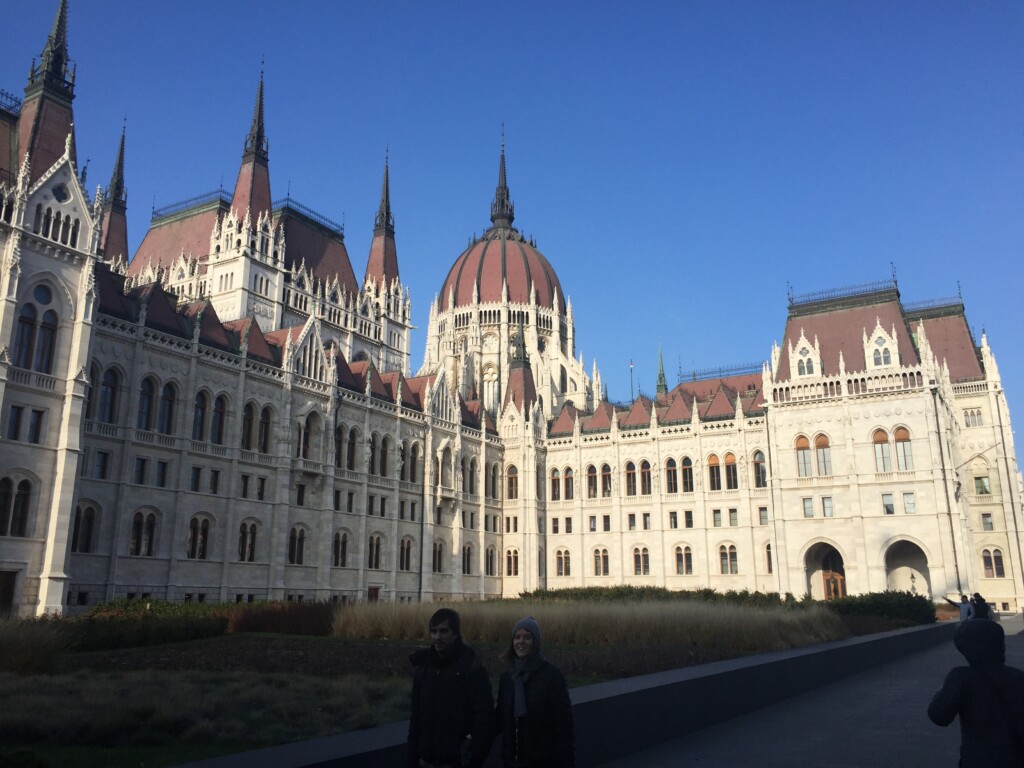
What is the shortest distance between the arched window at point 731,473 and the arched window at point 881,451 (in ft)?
32.0

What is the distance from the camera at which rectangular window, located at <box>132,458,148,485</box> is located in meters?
38.1

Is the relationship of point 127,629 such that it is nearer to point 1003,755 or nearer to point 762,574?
point 1003,755

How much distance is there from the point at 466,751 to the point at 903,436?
51.7 m

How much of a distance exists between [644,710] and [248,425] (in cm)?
3677

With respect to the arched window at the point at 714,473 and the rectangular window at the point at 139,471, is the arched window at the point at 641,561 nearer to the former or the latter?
the arched window at the point at 714,473

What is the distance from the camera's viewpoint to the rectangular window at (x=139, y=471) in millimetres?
38072

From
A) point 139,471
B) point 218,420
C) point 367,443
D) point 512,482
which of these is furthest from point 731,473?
point 139,471

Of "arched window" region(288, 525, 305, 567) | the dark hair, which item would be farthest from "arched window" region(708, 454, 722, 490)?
the dark hair

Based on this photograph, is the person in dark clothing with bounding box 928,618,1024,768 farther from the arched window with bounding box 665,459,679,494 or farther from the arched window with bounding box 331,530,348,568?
the arched window with bounding box 665,459,679,494

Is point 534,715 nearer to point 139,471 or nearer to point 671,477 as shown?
point 139,471

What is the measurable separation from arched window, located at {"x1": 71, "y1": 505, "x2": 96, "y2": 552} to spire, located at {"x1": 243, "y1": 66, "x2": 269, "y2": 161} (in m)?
35.5

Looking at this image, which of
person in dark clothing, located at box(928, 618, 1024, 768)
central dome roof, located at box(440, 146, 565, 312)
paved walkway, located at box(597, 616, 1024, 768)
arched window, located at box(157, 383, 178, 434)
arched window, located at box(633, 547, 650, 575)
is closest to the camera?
person in dark clothing, located at box(928, 618, 1024, 768)

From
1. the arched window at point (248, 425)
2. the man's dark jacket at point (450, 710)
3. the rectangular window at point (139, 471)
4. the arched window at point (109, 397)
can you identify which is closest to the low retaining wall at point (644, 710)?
the man's dark jacket at point (450, 710)

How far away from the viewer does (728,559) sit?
58531mm
